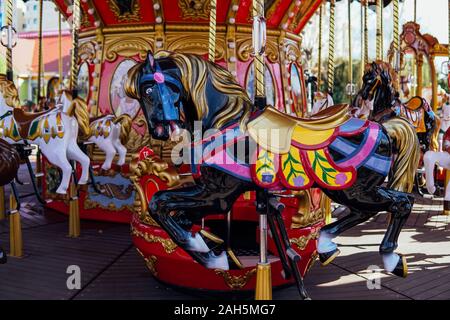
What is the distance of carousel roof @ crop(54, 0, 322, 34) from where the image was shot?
5199 mm

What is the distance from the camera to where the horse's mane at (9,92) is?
15.1 feet

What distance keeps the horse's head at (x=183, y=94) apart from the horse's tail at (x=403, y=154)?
2.81 ft

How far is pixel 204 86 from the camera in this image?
104 inches

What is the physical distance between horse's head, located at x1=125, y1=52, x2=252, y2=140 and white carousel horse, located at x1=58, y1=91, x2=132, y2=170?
260 cm

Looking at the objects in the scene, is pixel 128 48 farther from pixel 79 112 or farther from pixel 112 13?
pixel 79 112

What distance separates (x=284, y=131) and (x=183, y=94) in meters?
0.57

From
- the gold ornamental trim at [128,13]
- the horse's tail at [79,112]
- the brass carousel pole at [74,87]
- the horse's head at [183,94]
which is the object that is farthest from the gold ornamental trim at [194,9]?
the horse's head at [183,94]

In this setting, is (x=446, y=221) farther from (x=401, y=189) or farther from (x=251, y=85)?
(x=401, y=189)

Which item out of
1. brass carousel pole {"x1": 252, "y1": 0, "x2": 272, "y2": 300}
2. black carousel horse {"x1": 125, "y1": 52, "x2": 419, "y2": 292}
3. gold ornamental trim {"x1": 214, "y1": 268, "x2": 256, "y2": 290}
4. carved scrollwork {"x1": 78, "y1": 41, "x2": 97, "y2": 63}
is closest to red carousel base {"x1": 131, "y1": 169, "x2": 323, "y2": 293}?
gold ornamental trim {"x1": 214, "y1": 268, "x2": 256, "y2": 290}

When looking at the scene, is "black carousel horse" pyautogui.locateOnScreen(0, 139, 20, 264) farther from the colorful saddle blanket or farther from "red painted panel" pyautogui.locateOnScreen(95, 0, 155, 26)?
"red painted panel" pyautogui.locateOnScreen(95, 0, 155, 26)

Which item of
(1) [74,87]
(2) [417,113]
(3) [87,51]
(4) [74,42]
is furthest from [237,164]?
(2) [417,113]

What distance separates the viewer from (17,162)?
339 centimetres

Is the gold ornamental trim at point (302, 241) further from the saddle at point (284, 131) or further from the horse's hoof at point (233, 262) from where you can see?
the saddle at point (284, 131)

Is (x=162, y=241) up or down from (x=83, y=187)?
down
